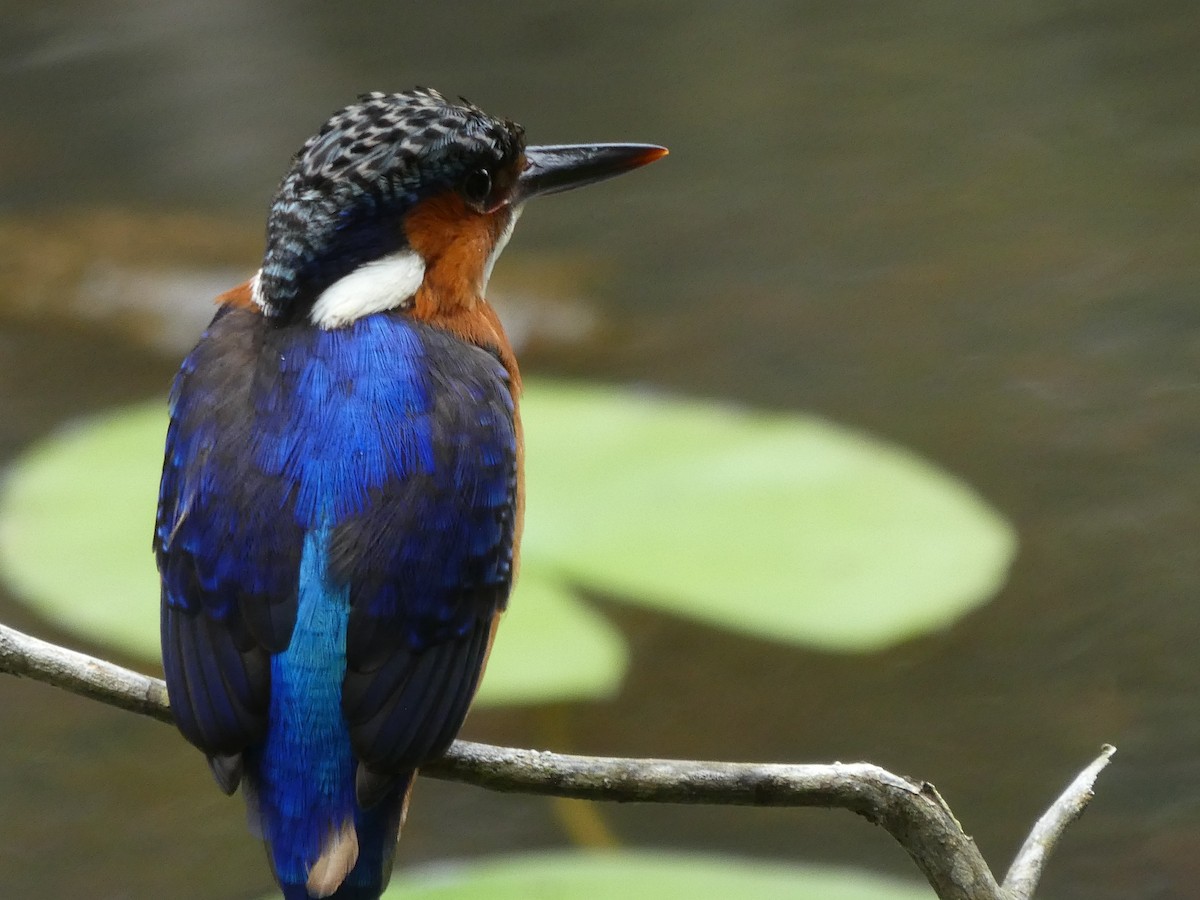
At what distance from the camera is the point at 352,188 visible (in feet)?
6.97

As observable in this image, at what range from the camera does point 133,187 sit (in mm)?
5855

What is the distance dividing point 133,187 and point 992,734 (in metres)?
3.63

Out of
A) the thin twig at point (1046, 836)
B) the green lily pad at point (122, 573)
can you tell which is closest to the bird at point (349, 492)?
the thin twig at point (1046, 836)

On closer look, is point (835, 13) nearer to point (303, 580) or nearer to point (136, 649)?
point (136, 649)

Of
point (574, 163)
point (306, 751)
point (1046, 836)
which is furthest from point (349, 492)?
point (1046, 836)

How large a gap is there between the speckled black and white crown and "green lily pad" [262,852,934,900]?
103 centimetres

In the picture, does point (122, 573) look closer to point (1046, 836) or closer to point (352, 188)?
point (352, 188)

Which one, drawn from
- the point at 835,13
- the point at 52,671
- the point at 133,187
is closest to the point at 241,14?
the point at 133,187

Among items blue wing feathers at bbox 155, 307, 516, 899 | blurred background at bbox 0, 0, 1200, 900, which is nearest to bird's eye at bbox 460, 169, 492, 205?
blue wing feathers at bbox 155, 307, 516, 899

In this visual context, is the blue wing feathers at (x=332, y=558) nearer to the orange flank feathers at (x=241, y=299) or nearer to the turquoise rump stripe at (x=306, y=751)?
the turquoise rump stripe at (x=306, y=751)

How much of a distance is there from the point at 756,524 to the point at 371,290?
154 cm

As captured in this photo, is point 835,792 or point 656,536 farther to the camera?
point 656,536

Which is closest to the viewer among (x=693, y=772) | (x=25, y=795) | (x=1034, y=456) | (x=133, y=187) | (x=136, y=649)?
(x=693, y=772)

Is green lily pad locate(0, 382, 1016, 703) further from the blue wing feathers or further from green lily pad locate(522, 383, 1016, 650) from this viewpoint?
the blue wing feathers
